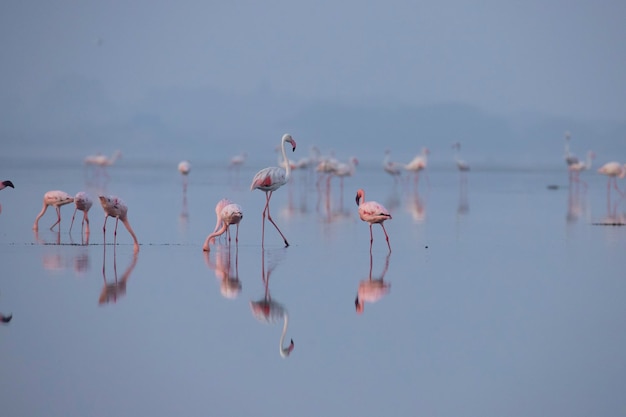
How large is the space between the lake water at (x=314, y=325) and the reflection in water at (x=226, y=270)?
18 mm

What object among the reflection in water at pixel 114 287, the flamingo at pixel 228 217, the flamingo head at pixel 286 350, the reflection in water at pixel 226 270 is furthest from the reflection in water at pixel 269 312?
the flamingo at pixel 228 217

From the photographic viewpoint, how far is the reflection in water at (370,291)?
7.21 m

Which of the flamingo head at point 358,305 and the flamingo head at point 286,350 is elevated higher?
the flamingo head at point 358,305

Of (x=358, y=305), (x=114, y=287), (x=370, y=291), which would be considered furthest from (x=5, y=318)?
(x=370, y=291)

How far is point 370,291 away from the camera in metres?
7.65

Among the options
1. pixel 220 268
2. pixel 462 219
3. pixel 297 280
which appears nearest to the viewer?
pixel 297 280

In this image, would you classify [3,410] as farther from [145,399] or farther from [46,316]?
[46,316]

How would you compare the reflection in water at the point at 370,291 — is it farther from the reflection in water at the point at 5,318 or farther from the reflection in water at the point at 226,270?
the reflection in water at the point at 5,318

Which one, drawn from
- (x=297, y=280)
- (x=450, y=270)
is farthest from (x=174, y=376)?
(x=450, y=270)

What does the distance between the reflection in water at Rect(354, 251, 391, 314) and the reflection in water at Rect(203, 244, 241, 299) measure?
954 millimetres

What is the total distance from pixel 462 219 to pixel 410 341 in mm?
8412

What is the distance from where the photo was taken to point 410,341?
6.11 metres

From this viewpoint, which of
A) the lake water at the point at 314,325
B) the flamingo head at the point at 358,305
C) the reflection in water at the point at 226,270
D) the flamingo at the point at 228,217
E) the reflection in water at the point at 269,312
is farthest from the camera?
the flamingo at the point at 228,217

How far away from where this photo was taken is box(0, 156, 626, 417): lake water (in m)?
5.07
